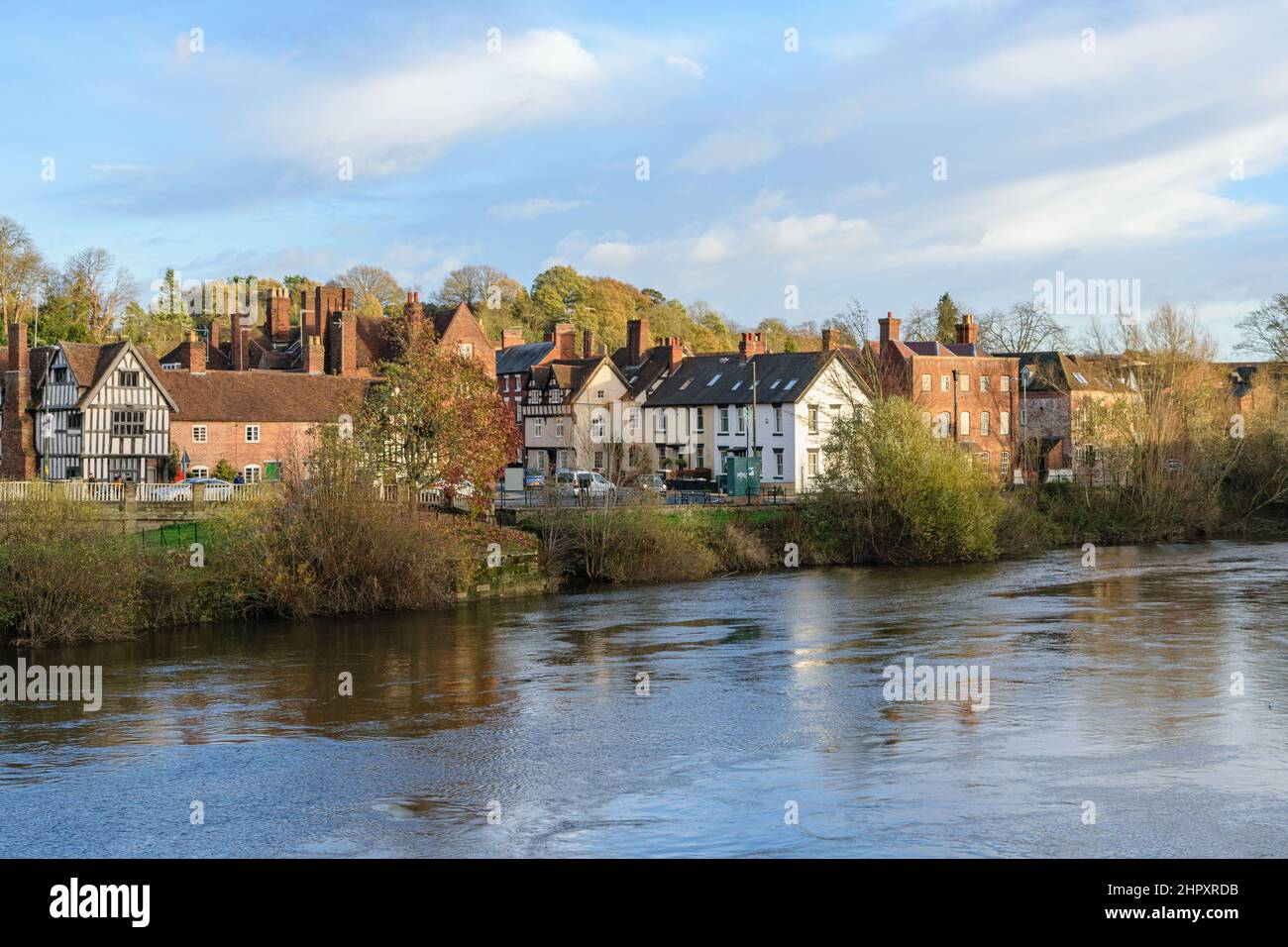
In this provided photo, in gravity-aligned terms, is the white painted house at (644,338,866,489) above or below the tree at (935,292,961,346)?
below

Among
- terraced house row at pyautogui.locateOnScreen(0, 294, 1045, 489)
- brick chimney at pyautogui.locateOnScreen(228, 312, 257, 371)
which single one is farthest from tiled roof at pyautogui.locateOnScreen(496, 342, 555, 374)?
brick chimney at pyautogui.locateOnScreen(228, 312, 257, 371)

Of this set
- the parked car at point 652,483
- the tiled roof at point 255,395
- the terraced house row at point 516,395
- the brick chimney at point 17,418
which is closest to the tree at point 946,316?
the terraced house row at point 516,395

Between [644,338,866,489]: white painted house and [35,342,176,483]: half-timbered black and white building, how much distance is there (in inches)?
1112

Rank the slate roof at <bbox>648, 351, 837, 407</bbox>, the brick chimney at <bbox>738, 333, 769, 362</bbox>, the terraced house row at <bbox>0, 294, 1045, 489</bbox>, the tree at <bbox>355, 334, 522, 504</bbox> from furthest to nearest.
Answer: the brick chimney at <bbox>738, 333, 769, 362</bbox>, the slate roof at <bbox>648, 351, 837, 407</bbox>, the terraced house row at <bbox>0, 294, 1045, 489</bbox>, the tree at <bbox>355, 334, 522, 504</bbox>

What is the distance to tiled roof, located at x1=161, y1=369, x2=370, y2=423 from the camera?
60062 mm

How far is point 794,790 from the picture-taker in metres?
17.3

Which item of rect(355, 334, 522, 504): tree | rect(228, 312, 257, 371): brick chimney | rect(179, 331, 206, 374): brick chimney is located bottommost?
rect(355, 334, 522, 504): tree

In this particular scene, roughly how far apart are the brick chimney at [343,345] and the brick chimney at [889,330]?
28341 millimetres

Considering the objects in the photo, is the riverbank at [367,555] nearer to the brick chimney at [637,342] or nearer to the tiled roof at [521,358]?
the brick chimney at [637,342]

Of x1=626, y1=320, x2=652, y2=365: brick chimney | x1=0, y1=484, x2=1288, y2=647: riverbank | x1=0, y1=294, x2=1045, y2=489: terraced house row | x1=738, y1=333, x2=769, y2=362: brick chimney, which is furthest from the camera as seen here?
x1=626, y1=320, x2=652, y2=365: brick chimney

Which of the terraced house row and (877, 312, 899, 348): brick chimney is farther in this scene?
(877, 312, 899, 348): brick chimney

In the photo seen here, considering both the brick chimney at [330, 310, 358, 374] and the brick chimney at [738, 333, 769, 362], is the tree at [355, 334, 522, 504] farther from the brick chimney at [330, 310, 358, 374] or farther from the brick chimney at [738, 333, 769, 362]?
the brick chimney at [738, 333, 769, 362]

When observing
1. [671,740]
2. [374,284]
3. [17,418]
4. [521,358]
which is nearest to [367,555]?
[671,740]
